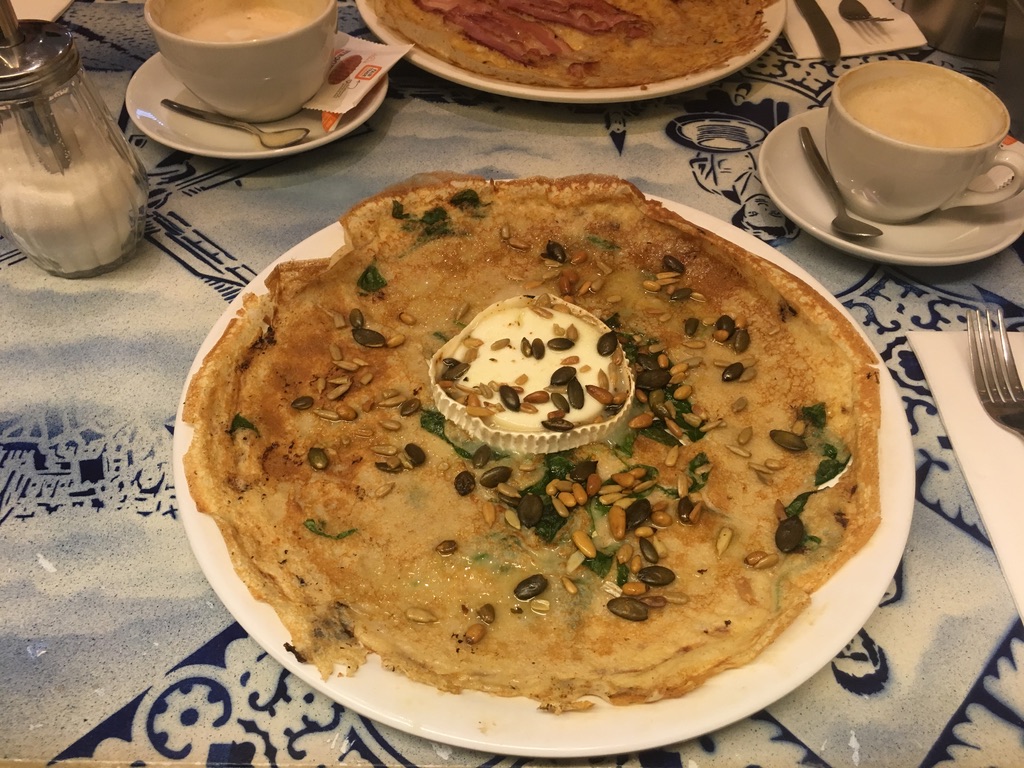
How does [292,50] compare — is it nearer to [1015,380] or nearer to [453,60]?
[453,60]

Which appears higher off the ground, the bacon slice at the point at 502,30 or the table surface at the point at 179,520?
the bacon slice at the point at 502,30

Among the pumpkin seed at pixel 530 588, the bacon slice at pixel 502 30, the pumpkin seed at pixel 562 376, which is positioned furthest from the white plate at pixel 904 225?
the pumpkin seed at pixel 530 588

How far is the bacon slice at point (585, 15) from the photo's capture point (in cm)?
395

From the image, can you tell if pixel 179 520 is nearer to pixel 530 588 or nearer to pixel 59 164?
pixel 530 588

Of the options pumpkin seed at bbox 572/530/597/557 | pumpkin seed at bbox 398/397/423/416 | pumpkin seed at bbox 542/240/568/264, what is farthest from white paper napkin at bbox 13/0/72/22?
pumpkin seed at bbox 572/530/597/557

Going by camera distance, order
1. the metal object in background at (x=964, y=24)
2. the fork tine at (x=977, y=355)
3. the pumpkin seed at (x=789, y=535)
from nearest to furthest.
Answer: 1. the pumpkin seed at (x=789, y=535)
2. the fork tine at (x=977, y=355)
3. the metal object in background at (x=964, y=24)

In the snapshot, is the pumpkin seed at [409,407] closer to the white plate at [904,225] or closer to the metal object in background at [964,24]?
the white plate at [904,225]

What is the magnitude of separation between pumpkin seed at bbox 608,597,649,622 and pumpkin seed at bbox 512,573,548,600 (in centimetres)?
17

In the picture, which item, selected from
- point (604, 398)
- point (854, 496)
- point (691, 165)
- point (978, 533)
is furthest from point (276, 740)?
point (691, 165)

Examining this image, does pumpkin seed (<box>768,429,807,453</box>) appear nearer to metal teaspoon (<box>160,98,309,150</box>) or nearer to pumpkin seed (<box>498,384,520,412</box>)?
pumpkin seed (<box>498,384,520,412</box>)

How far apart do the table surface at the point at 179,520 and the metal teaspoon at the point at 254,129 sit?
173 mm

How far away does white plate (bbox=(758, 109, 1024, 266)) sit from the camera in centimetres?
295

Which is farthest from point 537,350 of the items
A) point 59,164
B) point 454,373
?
point 59,164

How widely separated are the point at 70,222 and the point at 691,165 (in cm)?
258
